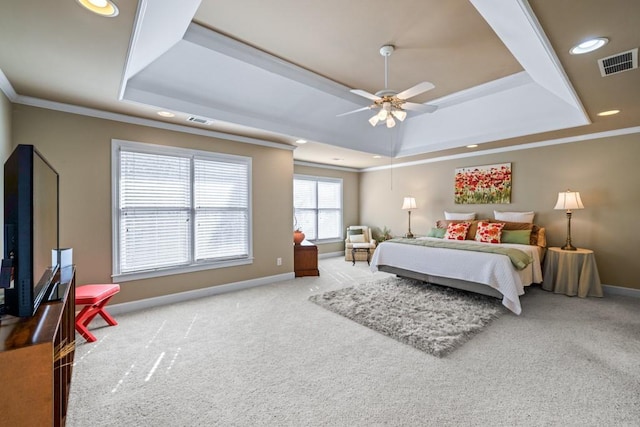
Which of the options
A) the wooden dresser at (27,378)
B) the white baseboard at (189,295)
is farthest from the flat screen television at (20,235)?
the white baseboard at (189,295)

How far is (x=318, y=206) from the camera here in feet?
23.0

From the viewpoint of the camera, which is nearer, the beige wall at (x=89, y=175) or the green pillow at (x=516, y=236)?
the beige wall at (x=89, y=175)

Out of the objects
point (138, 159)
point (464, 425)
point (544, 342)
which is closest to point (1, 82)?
point (138, 159)

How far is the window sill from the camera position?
3.40m

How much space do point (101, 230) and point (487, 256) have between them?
4.71 meters

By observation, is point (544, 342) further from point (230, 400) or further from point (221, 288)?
point (221, 288)

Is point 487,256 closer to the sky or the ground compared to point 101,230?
closer to the ground

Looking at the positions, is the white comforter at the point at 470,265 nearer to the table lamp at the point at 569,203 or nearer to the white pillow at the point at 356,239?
the table lamp at the point at 569,203

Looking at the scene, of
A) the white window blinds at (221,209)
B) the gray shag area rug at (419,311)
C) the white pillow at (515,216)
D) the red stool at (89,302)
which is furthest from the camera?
the white pillow at (515,216)

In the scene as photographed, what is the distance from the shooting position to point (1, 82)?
2.41 m

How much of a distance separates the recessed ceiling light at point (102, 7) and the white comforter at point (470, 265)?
4171 mm

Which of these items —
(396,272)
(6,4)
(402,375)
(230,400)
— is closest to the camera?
(6,4)

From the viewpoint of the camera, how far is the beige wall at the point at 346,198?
7.16 metres

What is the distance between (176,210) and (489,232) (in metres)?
4.88
